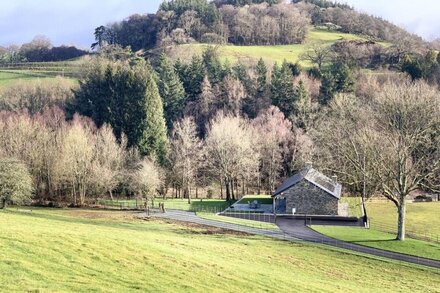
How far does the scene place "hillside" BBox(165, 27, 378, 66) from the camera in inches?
5438

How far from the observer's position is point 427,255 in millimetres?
39000

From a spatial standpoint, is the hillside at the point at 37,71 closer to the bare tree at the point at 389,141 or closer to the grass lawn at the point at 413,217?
the bare tree at the point at 389,141

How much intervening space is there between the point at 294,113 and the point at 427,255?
190 feet

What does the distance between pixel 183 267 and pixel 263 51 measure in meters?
134

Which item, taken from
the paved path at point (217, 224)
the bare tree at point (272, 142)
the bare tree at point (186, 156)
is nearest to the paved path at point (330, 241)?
the paved path at point (217, 224)

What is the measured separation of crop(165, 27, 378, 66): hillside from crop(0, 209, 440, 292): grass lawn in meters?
99.6

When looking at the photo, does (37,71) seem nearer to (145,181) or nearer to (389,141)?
(145,181)

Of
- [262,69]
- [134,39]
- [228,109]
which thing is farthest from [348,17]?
[228,109]

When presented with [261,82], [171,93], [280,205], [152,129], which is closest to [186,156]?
[152,129]

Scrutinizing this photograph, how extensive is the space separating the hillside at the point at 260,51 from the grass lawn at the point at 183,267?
327ft

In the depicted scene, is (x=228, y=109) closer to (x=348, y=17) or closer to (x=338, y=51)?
(x=338, y=51)

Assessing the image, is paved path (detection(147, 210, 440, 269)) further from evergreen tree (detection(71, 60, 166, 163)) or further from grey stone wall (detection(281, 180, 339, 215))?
evergreen tree (detection(71, 60, 166, 163))

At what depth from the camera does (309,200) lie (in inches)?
2450

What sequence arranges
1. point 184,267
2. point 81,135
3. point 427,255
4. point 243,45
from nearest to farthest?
point 184,267 → point 427,255 → point 81,135 → point 243,45
